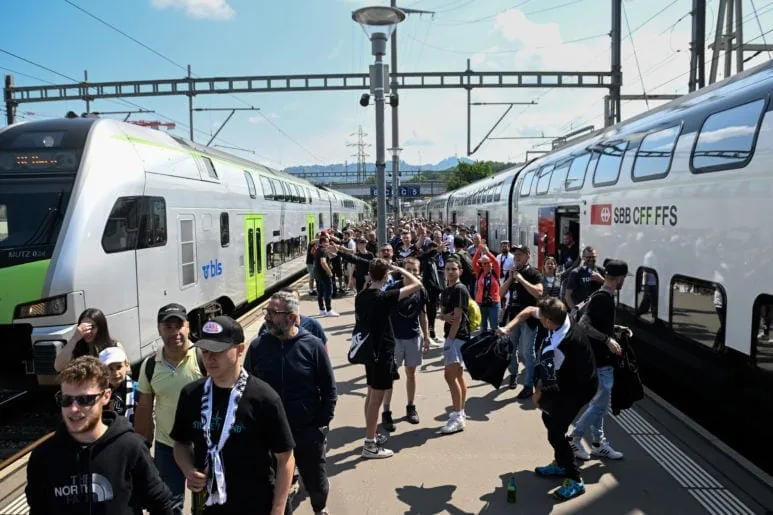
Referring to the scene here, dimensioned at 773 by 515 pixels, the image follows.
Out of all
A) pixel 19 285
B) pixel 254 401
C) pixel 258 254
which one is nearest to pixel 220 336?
pixel 254 401

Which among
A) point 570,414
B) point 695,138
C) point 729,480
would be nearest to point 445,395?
point 570,414

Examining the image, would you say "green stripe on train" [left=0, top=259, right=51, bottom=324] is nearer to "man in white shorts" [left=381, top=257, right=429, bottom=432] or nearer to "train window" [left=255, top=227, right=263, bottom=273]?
"man in white shorts" [left=381, top=257, right=429, bottom=432]

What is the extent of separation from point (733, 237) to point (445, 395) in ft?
12.1

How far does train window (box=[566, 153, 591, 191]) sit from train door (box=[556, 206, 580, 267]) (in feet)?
1.42

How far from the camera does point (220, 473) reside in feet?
8.95

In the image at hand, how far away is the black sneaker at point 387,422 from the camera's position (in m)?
6.06

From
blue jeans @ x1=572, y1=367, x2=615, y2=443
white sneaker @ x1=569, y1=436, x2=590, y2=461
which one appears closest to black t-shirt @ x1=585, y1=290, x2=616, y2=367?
blue jeans @ x1=572, y1=367, x2=615, y2=443

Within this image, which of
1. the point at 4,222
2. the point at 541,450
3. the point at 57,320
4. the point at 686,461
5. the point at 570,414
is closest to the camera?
the point at 570,414

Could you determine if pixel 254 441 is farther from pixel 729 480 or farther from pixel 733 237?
pixel 733 237

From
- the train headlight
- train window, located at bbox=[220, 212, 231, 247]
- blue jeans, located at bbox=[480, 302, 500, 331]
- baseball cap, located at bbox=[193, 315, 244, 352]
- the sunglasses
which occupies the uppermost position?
train window, located at bbox=[220, 212, 231, 247]

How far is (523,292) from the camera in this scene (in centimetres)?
754

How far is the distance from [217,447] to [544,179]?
12.3 m

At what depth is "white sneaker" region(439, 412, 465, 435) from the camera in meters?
5.90

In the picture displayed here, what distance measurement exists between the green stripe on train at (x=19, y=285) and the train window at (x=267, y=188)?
27.6 feet
